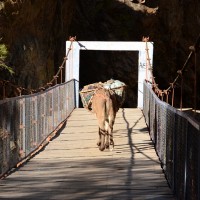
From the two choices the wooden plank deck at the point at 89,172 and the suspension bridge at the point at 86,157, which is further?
the wooden plank deck at the point at 89,172

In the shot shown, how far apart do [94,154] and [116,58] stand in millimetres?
23441

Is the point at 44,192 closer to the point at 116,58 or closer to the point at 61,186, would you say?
the point at 61,186

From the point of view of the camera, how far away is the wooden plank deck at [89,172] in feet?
25.0

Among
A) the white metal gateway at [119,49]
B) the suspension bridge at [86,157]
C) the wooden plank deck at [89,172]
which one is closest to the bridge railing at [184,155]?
the suspension bridge at [86,157]

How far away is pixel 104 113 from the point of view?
1295 centimetres

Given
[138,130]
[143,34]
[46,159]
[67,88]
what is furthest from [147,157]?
[143,34]

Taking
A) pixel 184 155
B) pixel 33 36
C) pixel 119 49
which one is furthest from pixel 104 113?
Result: pixel 33 36

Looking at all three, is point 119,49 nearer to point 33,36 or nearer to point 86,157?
point 33,36

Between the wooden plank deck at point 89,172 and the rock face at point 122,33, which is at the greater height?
the rock face at point 122,33

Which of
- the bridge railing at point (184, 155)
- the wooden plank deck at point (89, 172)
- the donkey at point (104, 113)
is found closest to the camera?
the bridge railing at point (184, 155)

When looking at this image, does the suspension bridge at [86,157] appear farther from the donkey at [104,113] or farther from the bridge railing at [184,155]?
the donkey at [104,113]

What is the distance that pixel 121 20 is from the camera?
1361 inches

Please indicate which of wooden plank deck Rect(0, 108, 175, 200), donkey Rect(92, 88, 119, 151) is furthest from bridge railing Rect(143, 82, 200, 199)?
donkey Rect(92, 88, 119, 151)

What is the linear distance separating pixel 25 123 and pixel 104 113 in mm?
2469
